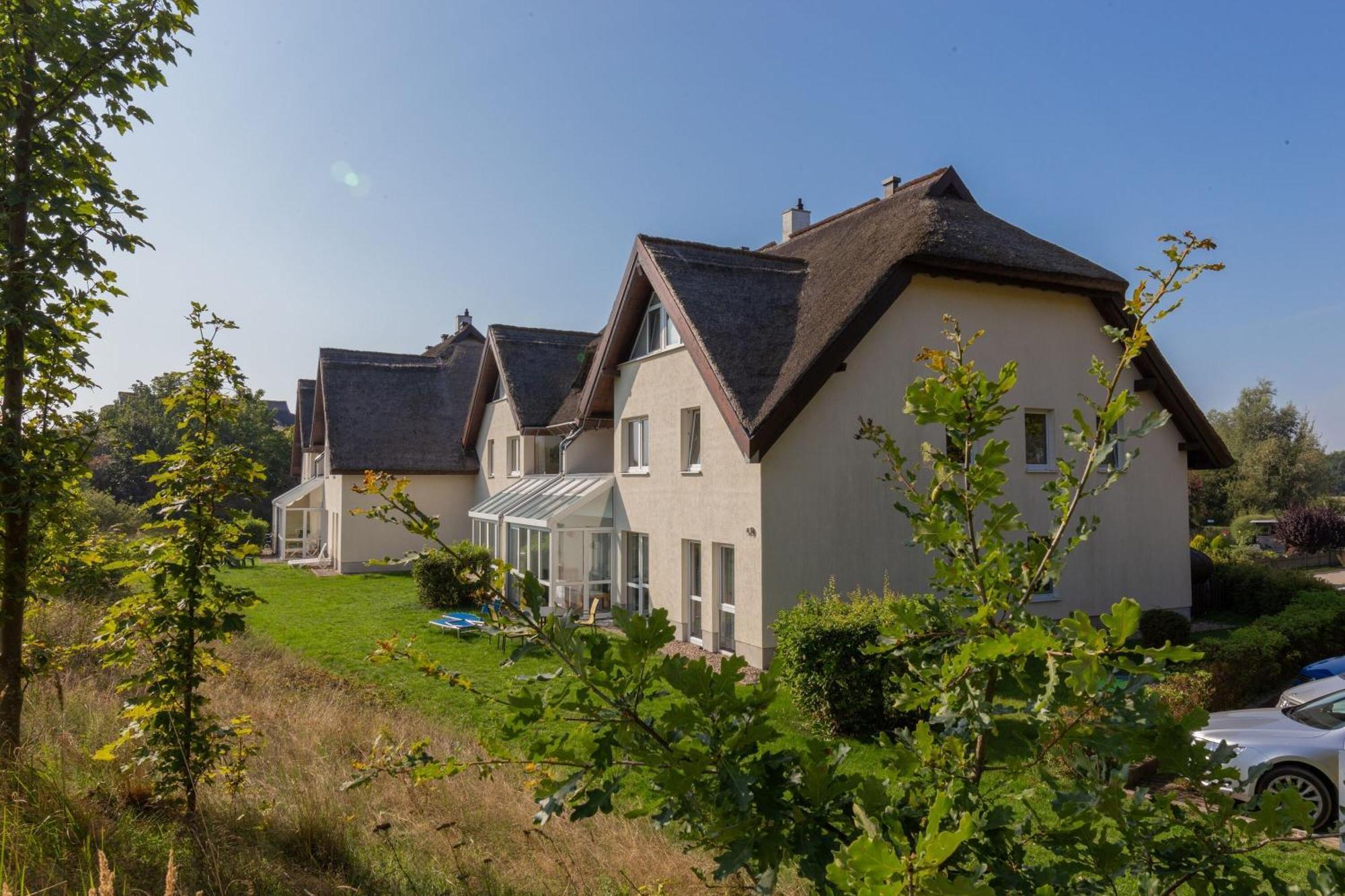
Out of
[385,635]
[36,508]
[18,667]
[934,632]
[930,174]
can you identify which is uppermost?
[930,174]

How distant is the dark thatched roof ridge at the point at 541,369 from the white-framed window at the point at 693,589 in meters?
9.02

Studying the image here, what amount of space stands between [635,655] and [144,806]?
16.4 feet

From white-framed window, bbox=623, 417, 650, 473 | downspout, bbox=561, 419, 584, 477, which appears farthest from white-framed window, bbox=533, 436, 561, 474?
white-framed window, bbox=623, 417, 650, 473

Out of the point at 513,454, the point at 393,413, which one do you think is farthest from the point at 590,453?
the point at 393,413

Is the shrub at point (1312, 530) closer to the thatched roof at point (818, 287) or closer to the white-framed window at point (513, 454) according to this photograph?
the thatched roof at point (818, 287)

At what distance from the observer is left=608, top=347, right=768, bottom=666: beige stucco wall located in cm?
1492

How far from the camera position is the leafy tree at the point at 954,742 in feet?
7.16

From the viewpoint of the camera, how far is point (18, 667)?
546cm

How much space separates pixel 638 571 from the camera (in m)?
19.8

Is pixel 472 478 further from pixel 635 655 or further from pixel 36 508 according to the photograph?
pixel 635 655

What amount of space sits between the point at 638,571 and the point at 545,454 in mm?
8380

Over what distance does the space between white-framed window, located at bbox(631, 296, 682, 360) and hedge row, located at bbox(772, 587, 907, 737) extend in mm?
8074

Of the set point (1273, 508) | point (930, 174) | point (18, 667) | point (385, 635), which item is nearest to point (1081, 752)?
point (18, 667)

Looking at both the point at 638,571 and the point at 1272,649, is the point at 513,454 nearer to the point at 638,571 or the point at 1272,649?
the point at 638,571
